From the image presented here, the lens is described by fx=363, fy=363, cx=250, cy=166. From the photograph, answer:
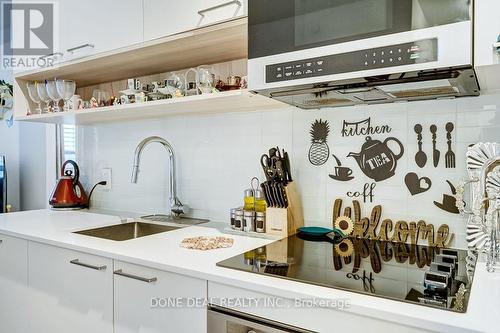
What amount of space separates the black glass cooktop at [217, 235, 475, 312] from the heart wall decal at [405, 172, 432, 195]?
0.20 meters

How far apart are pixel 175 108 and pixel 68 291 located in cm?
86

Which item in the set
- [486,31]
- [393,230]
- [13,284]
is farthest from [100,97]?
[486,31]

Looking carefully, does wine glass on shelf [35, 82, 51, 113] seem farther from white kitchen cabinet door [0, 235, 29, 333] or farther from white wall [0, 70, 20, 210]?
white wall [0, 70, 20, 210]

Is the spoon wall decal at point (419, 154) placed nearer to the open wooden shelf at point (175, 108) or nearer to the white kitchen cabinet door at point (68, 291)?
the open wooden shelf at point (175, 108)

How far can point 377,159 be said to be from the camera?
4.47 ft

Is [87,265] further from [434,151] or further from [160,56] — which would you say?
[434,151]

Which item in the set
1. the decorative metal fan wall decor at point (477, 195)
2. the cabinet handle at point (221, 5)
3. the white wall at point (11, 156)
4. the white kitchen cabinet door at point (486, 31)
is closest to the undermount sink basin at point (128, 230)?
the cabinet handle at point (221, 5)

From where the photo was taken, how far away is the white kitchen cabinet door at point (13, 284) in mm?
1568

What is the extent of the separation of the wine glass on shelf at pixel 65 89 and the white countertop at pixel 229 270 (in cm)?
66

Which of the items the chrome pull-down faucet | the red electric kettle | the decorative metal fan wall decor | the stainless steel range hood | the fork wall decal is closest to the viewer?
the stainless steel range hood

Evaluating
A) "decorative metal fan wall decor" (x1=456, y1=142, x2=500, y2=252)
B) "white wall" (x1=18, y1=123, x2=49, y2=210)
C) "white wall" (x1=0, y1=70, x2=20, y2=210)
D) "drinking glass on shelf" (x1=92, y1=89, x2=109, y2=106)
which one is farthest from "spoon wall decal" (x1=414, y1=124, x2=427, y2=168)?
"white wall" (x1=0, y1=70, x2=20, y2=210)

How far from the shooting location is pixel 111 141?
87.2 inches

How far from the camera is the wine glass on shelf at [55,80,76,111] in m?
2.01

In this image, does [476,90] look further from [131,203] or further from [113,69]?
[131,203]
